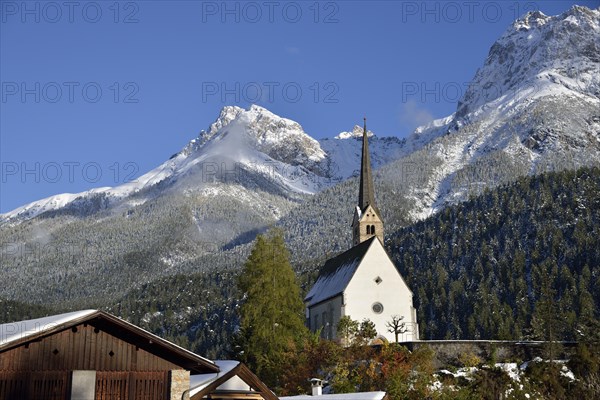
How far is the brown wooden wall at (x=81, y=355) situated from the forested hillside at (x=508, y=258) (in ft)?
256

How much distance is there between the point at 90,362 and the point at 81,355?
13.8 inches

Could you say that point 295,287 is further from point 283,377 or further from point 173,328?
point 173,328

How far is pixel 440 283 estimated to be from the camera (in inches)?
5807

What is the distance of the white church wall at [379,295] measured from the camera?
71938 mm

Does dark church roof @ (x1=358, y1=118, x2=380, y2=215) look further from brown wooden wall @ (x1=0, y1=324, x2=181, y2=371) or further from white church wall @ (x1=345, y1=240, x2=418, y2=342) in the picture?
brown wooden wall @ (x1=0, y1=324, x2=181, y2=371)

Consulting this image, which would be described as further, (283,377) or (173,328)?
(173,328)

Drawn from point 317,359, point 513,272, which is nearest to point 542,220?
point 513,272

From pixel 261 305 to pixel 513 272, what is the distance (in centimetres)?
9730

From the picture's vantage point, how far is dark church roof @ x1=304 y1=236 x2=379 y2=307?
7481cm

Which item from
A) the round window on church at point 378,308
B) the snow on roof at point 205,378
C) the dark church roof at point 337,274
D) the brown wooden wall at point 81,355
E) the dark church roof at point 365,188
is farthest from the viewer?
the dark church roof at point 365,188

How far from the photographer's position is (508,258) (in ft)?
517

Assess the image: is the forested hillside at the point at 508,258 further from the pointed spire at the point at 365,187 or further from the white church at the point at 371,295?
the white church at the point at 371,295

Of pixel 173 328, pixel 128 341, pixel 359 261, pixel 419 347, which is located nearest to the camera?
pixel 128 341

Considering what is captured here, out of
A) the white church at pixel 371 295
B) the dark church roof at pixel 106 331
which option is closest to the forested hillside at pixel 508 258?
the white church at pixel 371 295
